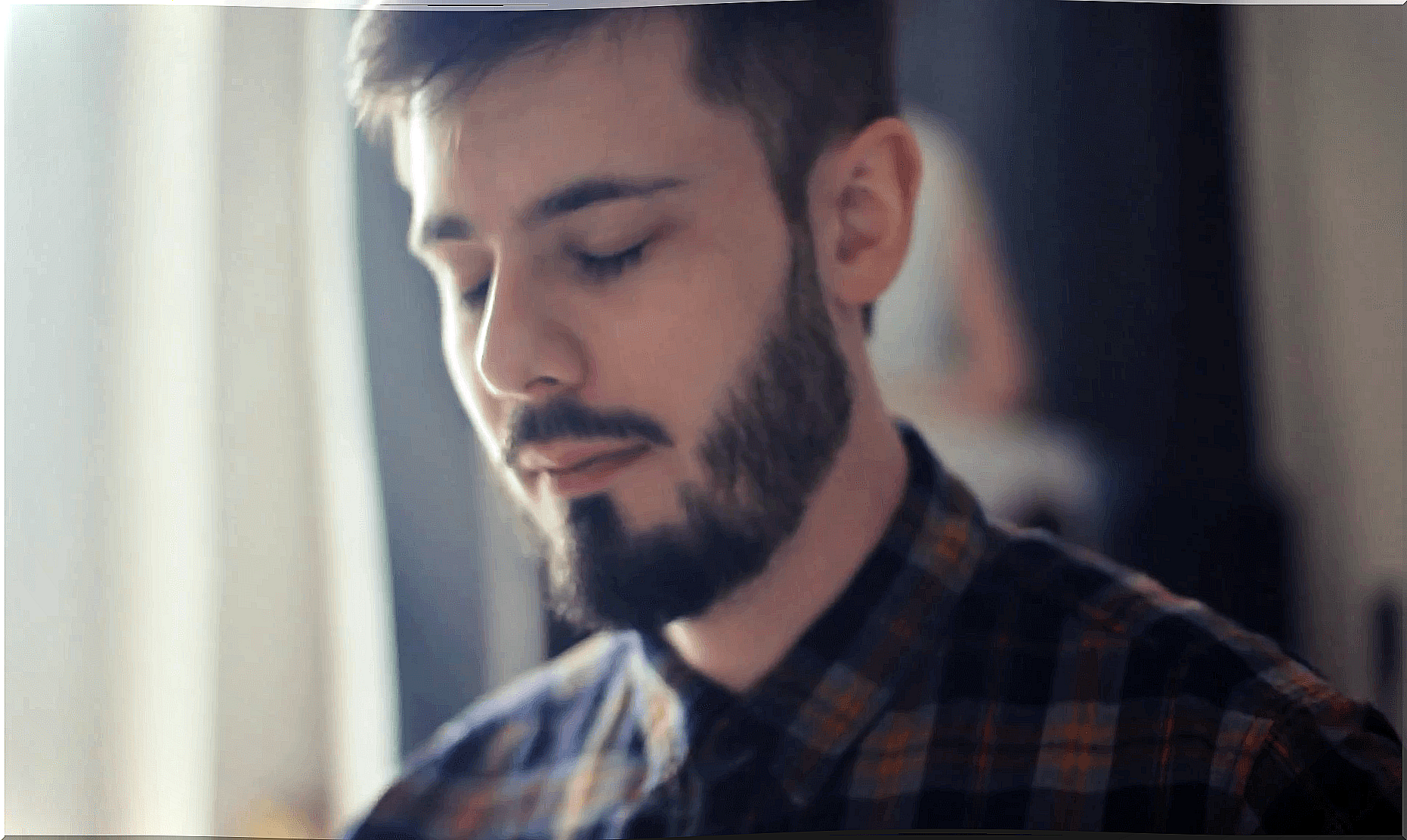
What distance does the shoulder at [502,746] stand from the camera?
1.35 metres

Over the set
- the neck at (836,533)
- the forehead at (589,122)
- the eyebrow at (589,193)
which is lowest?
the neck at (836,533)

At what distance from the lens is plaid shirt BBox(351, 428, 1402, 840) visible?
1.23m

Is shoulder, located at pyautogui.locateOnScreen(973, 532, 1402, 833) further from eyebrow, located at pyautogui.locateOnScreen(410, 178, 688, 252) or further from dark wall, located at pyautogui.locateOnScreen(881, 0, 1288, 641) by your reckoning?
eyebrow, located at pyautogui.locateOnScreen(410, 178, 688, 252)

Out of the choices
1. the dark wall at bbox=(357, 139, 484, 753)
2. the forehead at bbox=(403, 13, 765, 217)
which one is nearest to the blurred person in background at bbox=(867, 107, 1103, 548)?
the forehead at bbox=(403, 13, 765, 217)

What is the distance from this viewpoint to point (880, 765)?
129 centimetres

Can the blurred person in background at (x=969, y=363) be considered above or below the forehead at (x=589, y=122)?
below

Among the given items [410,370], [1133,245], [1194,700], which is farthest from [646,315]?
[1194,700]

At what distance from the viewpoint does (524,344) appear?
1.32m

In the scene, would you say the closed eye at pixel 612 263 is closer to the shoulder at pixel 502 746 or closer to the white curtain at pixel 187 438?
the white curtain at pixel 187 438

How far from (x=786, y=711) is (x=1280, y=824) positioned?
0.48m

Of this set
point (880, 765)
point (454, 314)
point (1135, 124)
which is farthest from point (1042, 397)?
point (454, 314)

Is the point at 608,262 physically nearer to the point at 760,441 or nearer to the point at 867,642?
the point at 760,441

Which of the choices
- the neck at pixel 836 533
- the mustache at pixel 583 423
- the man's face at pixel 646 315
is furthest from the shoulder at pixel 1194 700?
the mustache at pixel 583 423

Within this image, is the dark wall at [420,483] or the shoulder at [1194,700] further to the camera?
the dark wall at [420,483]
